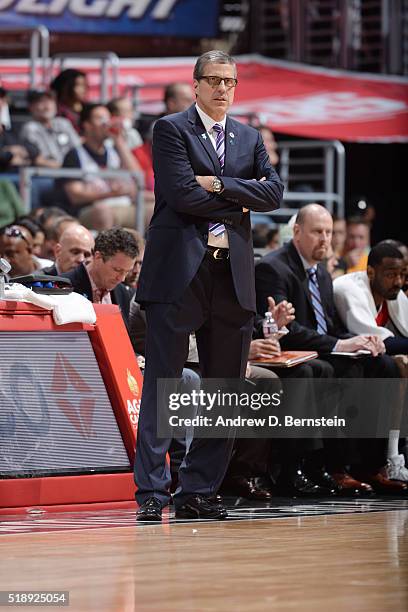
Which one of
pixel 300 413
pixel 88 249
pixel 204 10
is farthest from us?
pixel 204 10


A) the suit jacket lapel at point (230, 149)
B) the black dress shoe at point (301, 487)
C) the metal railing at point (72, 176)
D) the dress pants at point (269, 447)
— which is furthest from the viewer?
the metal railing at point (72, 176)

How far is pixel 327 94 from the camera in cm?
1426

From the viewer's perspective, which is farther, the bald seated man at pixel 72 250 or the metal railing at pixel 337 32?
the metal railing at pixel 337 32

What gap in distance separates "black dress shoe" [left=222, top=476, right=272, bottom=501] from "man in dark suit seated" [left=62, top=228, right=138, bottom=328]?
95 centimetres

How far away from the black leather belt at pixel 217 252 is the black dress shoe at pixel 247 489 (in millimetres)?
1433

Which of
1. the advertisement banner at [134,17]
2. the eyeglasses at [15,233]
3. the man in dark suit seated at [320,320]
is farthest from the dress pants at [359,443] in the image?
the advertisement banner at [134,17]

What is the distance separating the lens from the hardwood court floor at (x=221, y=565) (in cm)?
306

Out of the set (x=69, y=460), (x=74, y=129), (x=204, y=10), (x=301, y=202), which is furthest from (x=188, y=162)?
(x=204, y=10)

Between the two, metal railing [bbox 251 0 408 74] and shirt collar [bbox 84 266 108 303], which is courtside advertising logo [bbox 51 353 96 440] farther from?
metal railing [bbox 251 0 408 74]

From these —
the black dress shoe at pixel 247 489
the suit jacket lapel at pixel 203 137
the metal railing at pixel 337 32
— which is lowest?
the black dress shoe at pixel 247 489

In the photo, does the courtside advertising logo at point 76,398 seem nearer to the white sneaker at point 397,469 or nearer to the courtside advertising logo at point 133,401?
the courtside advertising logo at point 133,401

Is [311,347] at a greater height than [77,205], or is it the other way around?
[77,205]

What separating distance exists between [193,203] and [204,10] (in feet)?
32.2

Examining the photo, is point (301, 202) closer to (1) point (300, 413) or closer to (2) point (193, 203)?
(1) point (300, 413)
